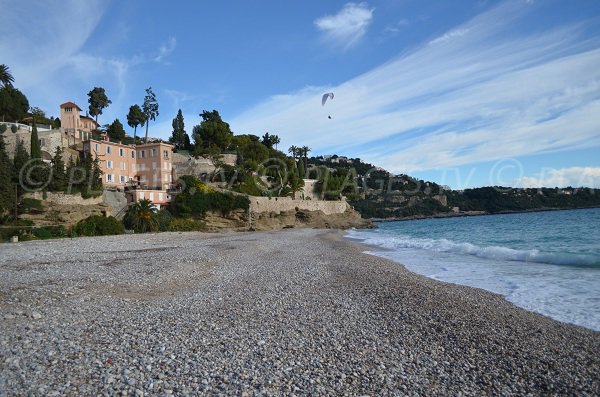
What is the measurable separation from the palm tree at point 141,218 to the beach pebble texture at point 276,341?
23.8 meters

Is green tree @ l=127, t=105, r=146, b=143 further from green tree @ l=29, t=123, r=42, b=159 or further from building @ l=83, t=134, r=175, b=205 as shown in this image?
green tree @ l=29, t=123, r=42, b=159

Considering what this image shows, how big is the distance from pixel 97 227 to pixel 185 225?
10.2 metres

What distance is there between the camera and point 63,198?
105 ft

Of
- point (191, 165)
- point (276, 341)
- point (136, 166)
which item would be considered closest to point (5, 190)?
point (136, 166)

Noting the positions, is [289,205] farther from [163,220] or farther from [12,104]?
[12,104]

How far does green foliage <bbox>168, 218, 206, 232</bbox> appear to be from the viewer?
128 ft

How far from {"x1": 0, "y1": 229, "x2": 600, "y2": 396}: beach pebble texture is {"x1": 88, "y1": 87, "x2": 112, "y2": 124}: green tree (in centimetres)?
5945

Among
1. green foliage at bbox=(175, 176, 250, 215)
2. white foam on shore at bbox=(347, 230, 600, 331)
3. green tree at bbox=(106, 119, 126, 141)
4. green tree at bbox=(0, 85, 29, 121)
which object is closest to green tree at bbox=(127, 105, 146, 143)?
green tree at bbox=(106, 119, 126, 141)

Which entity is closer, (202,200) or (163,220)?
(163,220)

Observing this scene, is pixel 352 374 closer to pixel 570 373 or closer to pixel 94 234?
pixel 570 373

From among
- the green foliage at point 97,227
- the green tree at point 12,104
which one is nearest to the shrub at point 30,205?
the green foliage at point 97,227

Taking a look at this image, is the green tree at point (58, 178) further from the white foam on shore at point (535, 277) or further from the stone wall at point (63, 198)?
the white foam on shore at point (535, 277)

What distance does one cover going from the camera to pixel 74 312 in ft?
25.5

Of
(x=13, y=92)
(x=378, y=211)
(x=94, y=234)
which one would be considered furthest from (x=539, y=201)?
(x=13, y=92)
